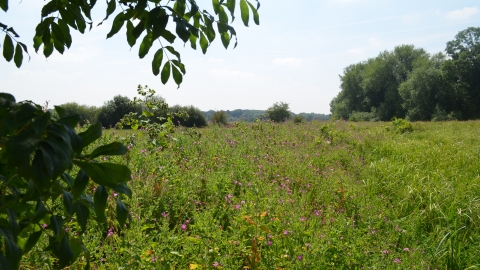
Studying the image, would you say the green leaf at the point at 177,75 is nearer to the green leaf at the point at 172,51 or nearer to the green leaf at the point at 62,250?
the green leaf at the point at 172,51

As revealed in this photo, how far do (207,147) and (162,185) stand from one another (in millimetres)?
2703

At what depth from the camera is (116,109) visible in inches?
1030

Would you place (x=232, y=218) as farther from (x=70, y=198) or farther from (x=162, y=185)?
(x=70, y=198)

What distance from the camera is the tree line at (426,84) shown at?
3953 centimetres

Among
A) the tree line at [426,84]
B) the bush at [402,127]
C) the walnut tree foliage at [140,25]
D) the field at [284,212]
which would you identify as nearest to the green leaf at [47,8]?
the walnut tree foliage at [140,25]

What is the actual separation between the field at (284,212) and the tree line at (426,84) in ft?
110

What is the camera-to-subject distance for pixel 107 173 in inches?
31.4

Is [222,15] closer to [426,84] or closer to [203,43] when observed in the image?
[203,43]

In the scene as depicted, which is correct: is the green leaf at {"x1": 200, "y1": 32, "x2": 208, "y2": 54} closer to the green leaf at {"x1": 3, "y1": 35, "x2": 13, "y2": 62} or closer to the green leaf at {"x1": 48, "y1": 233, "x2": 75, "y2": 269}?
the green leaf at {"x1": 3, "y1": 35, "x2": 13, "y2": 62}

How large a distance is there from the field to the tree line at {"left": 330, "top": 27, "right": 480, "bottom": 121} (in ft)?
110

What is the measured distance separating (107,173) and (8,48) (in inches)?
45.0

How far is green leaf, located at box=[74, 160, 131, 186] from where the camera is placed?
0.79m

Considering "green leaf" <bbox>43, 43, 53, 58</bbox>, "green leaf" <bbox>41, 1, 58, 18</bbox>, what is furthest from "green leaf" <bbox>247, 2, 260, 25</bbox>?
"green leaf" <bbox>43, 43, 53, 58</bbox>

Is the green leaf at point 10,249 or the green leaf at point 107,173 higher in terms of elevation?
the green leaf at point 107,173
